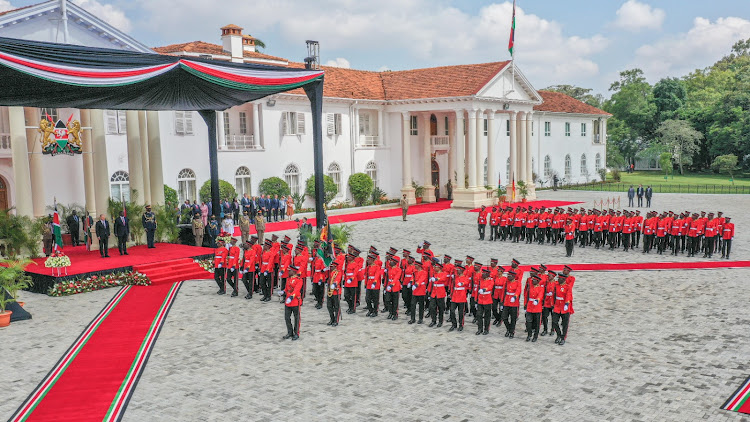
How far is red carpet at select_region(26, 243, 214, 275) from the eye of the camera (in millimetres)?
18344

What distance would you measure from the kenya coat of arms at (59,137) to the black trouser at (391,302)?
42.6 feet

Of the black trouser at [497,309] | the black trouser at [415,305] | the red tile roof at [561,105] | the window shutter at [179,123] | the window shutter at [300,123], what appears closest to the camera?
the black trouser at [497,309]

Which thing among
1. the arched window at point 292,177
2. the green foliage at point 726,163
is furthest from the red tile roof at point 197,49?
the green foliage at point 726,163

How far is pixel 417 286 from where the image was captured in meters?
13.9

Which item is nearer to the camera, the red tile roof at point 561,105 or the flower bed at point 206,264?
the flower bed at point 206,264

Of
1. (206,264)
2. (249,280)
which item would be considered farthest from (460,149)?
(249,280)

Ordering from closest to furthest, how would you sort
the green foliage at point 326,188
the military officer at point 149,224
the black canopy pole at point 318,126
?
the black canopy pole at point 318,126, the military officer at point 149,224, the green foliage at point 326,188

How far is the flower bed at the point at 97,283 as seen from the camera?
17203 millimetres

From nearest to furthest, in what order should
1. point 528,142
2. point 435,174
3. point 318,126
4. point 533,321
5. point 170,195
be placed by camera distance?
point 533,321 → point 318,126 → point 170,195 → point 528,142 → point 435,174

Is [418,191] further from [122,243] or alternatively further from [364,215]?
[122,243]

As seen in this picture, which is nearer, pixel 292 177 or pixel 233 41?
pixel 233 41

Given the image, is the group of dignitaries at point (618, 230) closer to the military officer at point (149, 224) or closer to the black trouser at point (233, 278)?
the black trouser at point (233, 278)

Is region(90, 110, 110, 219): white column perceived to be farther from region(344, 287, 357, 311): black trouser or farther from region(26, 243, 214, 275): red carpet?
region(344, 287, 357, 311): black trouser

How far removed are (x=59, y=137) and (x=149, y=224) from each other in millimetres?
4161
